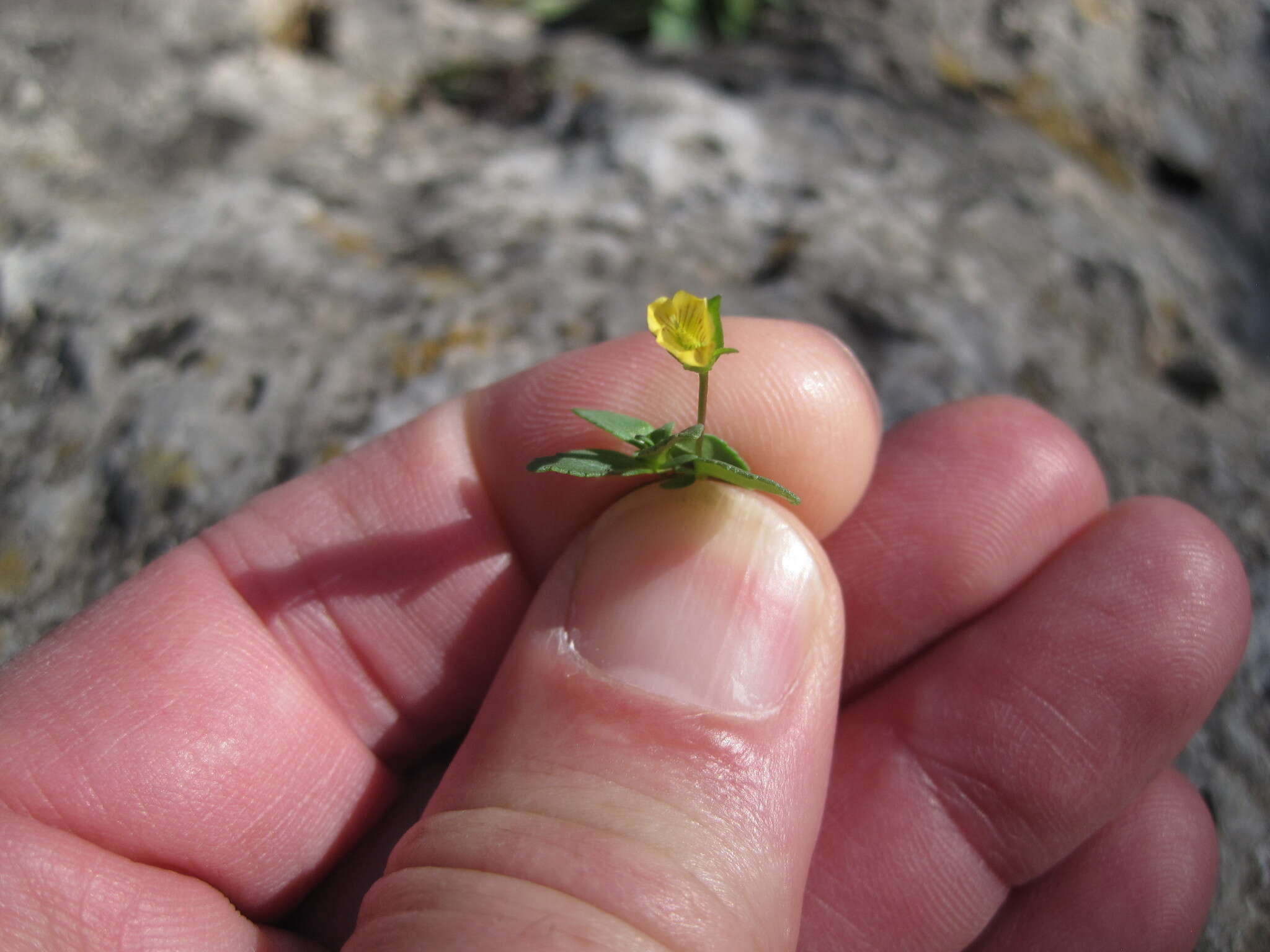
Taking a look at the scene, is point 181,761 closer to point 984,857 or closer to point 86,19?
point 984,857

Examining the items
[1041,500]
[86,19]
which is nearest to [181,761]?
[1041,500]

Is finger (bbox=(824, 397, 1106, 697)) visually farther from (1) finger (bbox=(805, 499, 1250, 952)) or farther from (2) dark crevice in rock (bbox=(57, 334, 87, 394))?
(2) dark crevice in rock (bbox=(57, 334, 87, 394))

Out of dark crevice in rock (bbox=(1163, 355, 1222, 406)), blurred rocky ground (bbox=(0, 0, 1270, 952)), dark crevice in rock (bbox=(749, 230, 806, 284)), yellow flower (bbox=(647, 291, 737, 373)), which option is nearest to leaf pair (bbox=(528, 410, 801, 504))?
yellow flower (bbox=(647, 291, 737, 373))

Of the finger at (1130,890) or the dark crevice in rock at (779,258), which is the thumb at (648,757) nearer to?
the finger at (1130,890)

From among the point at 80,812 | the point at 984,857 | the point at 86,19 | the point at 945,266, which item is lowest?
the point at 984,857

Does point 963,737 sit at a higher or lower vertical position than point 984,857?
higher

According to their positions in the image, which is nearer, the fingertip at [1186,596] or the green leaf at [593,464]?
the green leaf at [593,464]

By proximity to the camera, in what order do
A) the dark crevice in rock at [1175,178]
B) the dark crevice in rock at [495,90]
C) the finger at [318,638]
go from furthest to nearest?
1. the dark crevice in rock at [1175,178]
2. the dark crevice in rock at [495,90]
3. the finger at [318,638]

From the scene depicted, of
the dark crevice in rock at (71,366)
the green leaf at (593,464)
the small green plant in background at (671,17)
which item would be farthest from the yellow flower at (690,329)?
the small green plant in background at (671,17)
